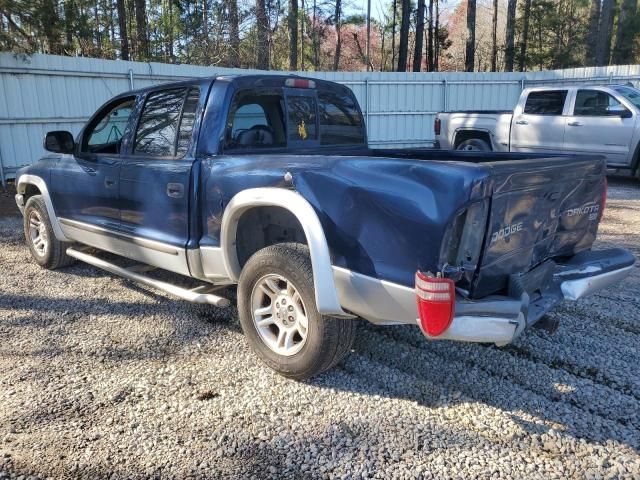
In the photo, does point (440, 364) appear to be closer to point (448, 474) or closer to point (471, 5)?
point (448, 474)

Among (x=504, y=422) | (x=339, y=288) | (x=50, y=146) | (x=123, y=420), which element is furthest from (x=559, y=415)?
(x=50, y=146)

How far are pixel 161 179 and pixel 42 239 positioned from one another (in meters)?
2.52

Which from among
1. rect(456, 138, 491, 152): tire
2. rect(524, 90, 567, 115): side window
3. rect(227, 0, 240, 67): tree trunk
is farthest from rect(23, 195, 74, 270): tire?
rect(227, 0, 240, 67): tree trunk

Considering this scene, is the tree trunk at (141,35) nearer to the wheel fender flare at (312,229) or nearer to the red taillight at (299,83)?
the red taillight at (299,83)

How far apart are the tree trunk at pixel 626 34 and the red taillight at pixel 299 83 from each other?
87.6 ft

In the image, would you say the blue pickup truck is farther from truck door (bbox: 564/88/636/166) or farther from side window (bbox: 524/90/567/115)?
side window (bbox: 524/90/567/115)

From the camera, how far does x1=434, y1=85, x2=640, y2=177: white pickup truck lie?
10680mm

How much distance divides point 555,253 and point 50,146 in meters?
4.39

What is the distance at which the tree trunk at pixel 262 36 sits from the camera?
21969mm

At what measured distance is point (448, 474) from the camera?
2574 millimetres

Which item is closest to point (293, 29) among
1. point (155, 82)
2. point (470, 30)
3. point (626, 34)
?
point (470, 30)

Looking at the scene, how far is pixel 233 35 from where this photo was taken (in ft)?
73.3

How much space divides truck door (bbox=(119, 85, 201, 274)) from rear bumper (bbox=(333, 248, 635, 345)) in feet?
4.85

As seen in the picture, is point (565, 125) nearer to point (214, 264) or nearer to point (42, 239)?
point (214, 264)
